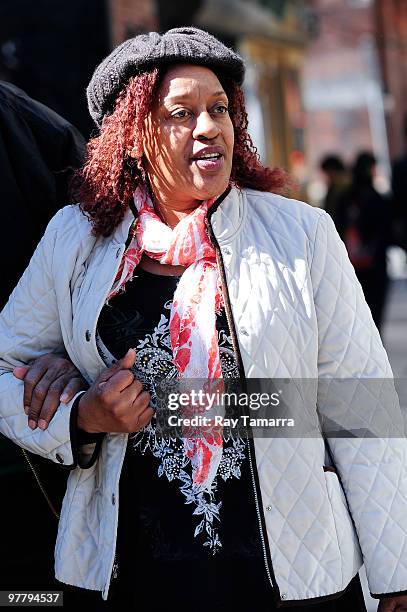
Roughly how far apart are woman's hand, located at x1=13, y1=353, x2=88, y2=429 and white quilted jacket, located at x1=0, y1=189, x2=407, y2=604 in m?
0.02

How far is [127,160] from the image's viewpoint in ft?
8.13

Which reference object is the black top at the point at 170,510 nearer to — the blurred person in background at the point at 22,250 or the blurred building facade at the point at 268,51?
the blurred person in background at the point at 22,250

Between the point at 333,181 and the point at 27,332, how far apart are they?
743 cm

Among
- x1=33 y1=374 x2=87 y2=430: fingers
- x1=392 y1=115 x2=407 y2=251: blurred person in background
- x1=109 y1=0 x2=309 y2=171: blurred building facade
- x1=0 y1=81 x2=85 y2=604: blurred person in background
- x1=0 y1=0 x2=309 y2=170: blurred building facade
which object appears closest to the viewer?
x1=33 y1=374 x2=87 y2=430: fingers

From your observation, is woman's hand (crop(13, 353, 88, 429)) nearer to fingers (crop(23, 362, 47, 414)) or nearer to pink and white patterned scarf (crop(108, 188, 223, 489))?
fingers (crop(23, 362, 47, 414))

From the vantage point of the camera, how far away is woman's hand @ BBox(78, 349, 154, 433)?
223 cm

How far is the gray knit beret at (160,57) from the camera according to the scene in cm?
232

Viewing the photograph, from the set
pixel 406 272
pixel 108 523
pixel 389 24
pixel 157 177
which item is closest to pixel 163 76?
pixel 157 177

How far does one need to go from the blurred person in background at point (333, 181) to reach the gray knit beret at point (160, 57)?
6981mm

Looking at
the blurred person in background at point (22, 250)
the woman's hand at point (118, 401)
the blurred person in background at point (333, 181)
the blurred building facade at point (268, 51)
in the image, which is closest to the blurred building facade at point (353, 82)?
the blurred building facade at point (268, 51)

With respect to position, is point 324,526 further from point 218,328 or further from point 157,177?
point 157,177

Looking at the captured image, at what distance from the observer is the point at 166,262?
2.34 m

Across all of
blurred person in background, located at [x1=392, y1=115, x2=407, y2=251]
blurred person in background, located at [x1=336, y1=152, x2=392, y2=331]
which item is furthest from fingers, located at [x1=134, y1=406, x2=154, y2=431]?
blurred person in background, located at [x1=392, y1=115, x2=407, y2=251]

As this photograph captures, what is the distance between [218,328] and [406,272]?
582 inches
